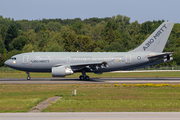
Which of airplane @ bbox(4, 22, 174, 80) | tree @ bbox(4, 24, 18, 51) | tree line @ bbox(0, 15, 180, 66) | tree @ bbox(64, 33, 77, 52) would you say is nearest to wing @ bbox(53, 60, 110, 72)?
airplane @ bbox(4, 22, 174, 80)

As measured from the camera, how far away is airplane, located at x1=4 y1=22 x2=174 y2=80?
42.2 meters

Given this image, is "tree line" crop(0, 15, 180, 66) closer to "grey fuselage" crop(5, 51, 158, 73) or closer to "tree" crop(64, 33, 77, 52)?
"tree" crop(64, 33, 77, 52)

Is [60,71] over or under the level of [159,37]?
under

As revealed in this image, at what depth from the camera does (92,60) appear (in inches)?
1710

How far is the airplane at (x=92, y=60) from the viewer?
138 ft

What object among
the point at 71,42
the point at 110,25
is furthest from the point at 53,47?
the point at 110,25

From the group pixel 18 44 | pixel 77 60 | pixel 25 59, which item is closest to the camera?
pixel 25 59

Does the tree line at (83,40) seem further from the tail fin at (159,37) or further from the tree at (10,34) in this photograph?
the tail fin at (159,37)
